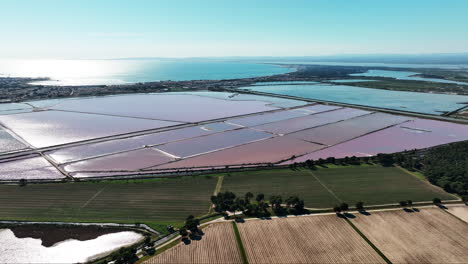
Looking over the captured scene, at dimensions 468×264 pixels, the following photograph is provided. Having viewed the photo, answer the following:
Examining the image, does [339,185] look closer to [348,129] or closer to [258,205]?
[258,205]

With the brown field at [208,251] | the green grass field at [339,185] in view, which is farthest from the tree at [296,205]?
the brown field at [208,251]

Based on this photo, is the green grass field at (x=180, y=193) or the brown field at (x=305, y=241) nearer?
the brown field at (x=305, y=241)

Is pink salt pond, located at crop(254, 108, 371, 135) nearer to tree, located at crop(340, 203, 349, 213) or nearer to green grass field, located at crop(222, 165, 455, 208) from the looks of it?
green grass field, located at crop(222, 165, 455, 208)

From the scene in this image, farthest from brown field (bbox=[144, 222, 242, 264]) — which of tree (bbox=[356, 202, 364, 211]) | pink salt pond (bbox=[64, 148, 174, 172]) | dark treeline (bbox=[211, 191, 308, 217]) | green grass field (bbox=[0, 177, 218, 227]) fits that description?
pink salt pond (bbox=[64, 148, 174, 172])

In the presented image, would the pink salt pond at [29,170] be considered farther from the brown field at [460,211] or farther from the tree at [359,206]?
the brown field at [460,211]

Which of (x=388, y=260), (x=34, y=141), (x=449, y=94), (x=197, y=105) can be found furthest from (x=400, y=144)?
(x=449, y=94)

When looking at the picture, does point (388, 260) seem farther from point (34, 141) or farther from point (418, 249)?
point (34, 141)
